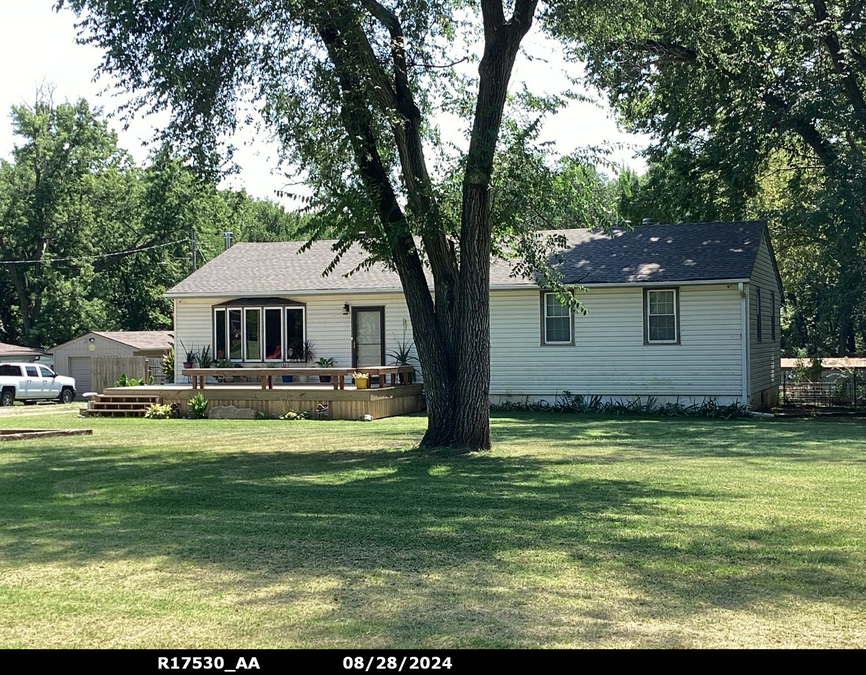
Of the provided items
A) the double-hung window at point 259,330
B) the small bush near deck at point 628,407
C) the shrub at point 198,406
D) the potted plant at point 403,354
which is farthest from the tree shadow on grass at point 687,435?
the shrub at point 198,406

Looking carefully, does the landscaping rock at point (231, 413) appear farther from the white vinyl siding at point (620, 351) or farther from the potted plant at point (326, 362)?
the white vinyl siding at point (620, 351)

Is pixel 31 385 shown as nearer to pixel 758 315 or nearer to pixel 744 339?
pixel 744 339

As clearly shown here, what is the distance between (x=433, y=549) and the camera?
7543 mm

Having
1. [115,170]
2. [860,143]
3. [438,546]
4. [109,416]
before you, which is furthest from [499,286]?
[115,170]

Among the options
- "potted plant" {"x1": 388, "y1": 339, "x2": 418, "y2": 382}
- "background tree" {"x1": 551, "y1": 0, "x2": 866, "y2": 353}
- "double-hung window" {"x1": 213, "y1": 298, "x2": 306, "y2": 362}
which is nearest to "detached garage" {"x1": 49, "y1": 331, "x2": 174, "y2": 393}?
"double-hung window" {"x1": 213, "y1": 298, "x2": 306, "y2": 362}

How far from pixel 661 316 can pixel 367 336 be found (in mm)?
8034

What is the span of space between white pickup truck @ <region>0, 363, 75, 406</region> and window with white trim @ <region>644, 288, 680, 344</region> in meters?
21.0

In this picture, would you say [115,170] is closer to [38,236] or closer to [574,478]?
[38,236]

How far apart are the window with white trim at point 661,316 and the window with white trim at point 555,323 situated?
80.7 inches

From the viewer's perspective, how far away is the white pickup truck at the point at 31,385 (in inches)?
1246

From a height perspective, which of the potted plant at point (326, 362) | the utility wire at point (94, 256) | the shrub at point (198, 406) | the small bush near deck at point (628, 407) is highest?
the utility wire at point (94, 256)

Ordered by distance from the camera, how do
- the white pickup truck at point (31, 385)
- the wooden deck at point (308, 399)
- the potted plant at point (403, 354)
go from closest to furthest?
the wooden deck at point (308, 399) < the potted plant at point (403, 354) < the white pickup truck at point (31, 385)

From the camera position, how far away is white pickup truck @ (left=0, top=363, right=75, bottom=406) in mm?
31644

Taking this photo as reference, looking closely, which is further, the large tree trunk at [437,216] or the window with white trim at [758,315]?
the window with white trim at [758,315]
